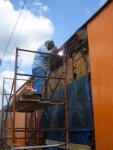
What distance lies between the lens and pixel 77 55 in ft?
32.5

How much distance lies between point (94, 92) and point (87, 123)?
1.02 metres

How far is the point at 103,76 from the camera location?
7176 millimetres

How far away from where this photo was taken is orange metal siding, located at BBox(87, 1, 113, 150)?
6.84 m

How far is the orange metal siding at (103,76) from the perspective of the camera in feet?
22.5

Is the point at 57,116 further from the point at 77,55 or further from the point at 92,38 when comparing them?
the point at 92,38

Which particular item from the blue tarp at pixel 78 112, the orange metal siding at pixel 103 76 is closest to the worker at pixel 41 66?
the blue tarp at pixel 78 112

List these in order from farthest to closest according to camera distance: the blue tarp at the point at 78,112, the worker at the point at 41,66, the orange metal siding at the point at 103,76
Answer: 1. the worker at the point at 41,66
2. the blue tarp at the point at 78,112
3. the orange metal siding at the point at 103,76

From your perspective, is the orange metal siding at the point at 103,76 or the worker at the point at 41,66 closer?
the orange metal siding at the point at 103,76

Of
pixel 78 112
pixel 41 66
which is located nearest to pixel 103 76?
pixel 78 112

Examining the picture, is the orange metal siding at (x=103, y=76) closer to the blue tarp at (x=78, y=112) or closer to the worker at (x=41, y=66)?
the blue tarp at (x=78, y=112)

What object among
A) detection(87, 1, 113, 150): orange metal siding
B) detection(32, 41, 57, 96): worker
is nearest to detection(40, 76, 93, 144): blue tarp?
detection(87, 1, 113, 150): orange metal siding

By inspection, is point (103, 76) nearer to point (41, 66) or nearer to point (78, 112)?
point (78, 112)

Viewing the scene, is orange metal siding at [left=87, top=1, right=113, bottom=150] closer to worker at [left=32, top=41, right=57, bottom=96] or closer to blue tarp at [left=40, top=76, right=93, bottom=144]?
blue tarp at [left=40, top=76, right=93, bottom=144]

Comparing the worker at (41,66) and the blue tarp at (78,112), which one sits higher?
the worker at (41,66)
